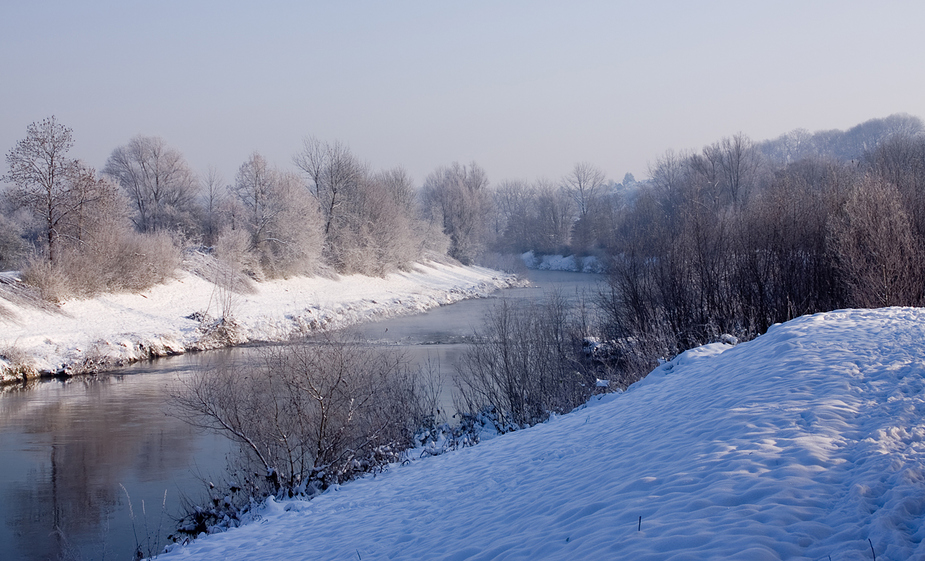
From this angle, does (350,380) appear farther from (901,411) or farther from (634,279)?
(634,279)

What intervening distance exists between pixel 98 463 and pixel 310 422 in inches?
175

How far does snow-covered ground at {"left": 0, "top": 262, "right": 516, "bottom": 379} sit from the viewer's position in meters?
19.3

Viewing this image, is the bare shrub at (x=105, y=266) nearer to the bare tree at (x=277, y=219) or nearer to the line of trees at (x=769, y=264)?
the bare tree at (x=277, y=219)

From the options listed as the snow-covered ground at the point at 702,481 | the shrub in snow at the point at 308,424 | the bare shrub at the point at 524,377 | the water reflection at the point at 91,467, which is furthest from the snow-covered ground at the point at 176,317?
the snow-covered ground at the point at 702,481

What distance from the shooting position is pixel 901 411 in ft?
16.0

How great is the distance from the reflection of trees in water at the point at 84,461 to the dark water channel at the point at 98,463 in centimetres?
2

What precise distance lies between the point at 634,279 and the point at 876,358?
13.8m

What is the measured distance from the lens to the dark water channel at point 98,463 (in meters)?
9.02

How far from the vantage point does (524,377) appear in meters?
15.2

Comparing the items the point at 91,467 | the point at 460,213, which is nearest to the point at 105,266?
the point at 91,467

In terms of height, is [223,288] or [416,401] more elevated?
[223,288]

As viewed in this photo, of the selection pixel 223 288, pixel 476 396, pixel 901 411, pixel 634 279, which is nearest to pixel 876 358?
pixel 901 411

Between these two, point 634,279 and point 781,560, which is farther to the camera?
point 634,279

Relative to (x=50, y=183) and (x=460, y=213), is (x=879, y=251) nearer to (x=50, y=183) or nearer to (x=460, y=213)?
(x=50, y=183)
